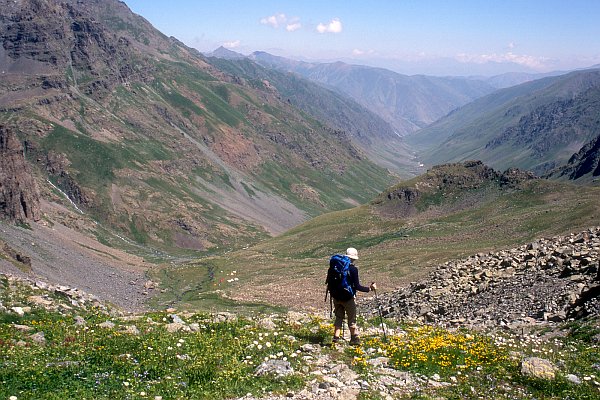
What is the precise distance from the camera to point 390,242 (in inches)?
4542

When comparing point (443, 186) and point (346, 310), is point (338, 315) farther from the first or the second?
point (443, 186)

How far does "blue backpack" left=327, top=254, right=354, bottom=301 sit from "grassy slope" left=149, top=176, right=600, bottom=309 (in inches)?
1859

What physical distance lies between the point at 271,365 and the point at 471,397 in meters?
6.91

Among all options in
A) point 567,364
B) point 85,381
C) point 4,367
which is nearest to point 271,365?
point 85,381

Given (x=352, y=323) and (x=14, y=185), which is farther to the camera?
(x=14, y=185)

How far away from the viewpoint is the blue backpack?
20172 millimetres

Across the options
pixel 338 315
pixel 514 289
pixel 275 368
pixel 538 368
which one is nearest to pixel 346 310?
pixel 338 315

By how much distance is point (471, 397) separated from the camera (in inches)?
Answer: 622

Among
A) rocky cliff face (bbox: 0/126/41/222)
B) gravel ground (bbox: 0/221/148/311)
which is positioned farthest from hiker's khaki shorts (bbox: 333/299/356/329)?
rocky cliff face (bbox: 0/126/41/222)

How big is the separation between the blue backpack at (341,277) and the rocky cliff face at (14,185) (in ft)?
388

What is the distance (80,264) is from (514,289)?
95.8 meters

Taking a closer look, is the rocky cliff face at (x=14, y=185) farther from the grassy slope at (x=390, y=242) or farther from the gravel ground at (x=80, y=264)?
the grassy slope at (x=390, y=242)

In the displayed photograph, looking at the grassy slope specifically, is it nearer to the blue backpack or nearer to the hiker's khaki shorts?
the hiker's khaki shorts

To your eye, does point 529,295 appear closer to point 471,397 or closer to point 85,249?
point 471,397
